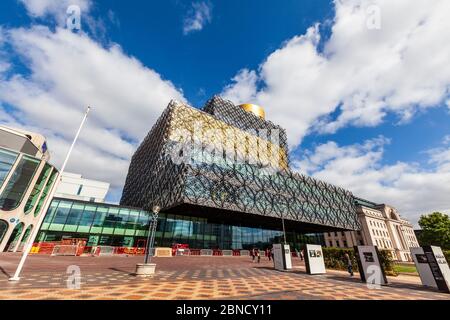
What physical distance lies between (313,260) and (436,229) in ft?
188

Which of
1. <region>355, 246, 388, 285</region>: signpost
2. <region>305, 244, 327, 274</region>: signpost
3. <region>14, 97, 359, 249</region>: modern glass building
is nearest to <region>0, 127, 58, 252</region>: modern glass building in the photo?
<region>14, 97, 359, 249</region>: modern glass building

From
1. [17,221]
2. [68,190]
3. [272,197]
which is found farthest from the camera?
[68,190]

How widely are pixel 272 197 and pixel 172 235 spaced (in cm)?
2315

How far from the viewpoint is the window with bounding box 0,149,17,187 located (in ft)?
84.7

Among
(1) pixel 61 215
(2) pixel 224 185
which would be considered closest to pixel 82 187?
(1) pixel 61 215

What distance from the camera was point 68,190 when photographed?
249ft

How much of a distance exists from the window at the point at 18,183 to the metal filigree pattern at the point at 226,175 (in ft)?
64.8

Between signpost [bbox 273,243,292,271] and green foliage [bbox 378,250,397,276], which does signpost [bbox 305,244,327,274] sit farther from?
green foliage [bbox 378,250,397,276]

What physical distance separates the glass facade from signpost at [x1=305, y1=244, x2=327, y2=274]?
2965 centimetres

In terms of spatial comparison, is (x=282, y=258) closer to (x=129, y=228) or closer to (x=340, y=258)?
(x=340, y=258)

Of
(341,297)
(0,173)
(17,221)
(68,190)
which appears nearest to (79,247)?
(17,221)

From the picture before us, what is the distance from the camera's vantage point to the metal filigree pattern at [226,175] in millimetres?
38406
